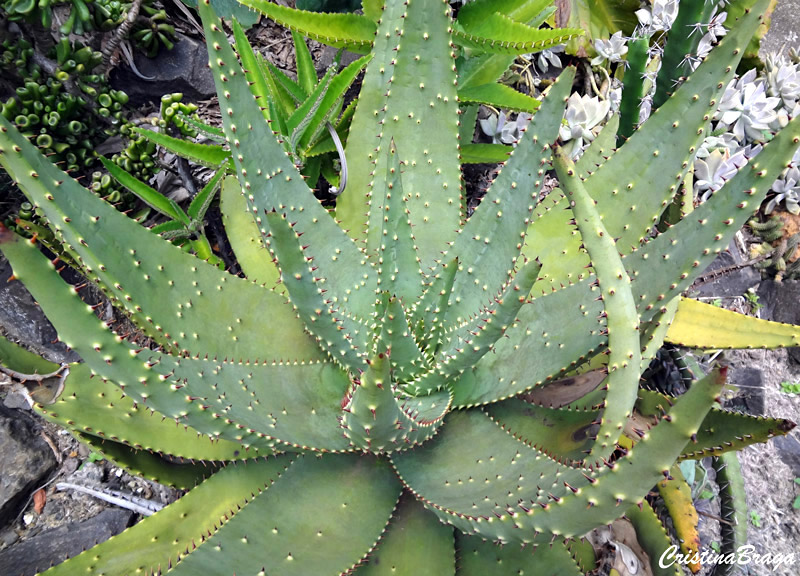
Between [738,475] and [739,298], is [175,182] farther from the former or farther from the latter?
[739,298]

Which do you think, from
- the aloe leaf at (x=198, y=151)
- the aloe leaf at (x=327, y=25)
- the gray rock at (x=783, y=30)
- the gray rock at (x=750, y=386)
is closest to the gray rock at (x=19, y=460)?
the aloe leaf at (x=198, y=151)

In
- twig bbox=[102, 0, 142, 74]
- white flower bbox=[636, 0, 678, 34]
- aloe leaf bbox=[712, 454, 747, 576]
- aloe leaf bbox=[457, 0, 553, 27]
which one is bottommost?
aloe leaf bbox=[712, 454, 747, 576]

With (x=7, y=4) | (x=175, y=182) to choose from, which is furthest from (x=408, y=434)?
(x=7, y=4)

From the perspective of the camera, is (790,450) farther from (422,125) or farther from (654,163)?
(422,125)

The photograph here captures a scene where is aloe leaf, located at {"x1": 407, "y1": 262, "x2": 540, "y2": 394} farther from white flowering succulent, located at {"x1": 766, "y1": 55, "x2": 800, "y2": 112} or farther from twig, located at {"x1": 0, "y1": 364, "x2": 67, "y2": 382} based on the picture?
white flowering succulent, located at {"x1": 766, "y1": 55, "x2": 800, "y2": 112}

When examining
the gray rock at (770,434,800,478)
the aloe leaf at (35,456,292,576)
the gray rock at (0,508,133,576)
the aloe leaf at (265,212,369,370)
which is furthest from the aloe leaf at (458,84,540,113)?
the gray rock at (0,508,133,576)

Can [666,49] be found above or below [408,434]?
above

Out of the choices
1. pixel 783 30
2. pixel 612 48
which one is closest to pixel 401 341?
pixel 612 48
